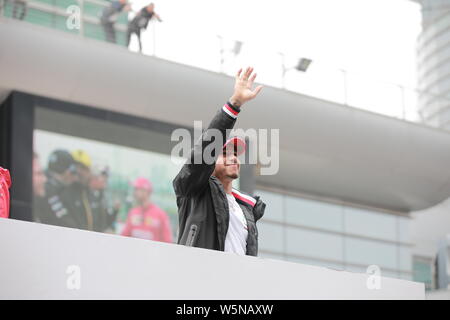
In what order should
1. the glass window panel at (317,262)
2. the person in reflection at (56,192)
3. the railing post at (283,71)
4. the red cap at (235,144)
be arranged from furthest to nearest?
the glass window panel at (317,262)
the railing post at (283,71)
the person in reflection at (56,192)
the red cap at (235,144)

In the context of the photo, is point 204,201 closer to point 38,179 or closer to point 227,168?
point 227,168

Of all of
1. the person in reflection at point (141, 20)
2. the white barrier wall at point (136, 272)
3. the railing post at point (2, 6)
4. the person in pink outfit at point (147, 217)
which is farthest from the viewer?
the person in pink outfit at point (147, 217)

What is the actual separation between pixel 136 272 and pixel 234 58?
14440 millimetres

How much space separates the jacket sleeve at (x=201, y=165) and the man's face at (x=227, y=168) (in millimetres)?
343

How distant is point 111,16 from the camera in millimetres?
17516

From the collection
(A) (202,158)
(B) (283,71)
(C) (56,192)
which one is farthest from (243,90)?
(B) (283,71)

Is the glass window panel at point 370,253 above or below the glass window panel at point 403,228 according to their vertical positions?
below

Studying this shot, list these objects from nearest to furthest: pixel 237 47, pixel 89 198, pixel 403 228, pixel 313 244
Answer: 1. pixel 89 198
2. pixel 237 47
3. pixel 313 244
4. pixel 403 228

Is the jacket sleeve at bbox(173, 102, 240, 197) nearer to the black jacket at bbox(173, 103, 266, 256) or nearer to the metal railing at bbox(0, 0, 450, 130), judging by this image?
the black jacket at bbox(173, 103, 266, 256)

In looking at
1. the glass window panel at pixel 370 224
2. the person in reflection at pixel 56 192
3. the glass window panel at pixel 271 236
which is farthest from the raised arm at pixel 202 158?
the glass window panel at pixel 370 224

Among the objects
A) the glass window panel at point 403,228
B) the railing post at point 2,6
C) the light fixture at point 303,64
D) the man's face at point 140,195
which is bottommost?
the man's face at point 140,195

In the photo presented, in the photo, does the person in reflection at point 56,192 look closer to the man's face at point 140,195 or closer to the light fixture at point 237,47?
the man's face at point 140,195

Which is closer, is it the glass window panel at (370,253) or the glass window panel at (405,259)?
the glass window panel at (370,253)

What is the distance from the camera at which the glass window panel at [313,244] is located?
73.4ft
